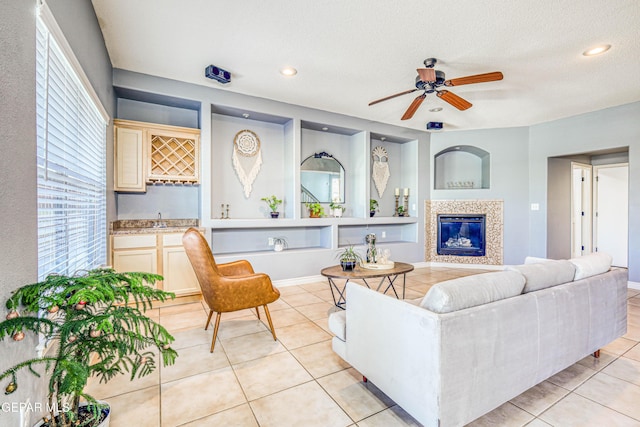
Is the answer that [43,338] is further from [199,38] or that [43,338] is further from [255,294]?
[199,38]

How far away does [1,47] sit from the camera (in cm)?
106

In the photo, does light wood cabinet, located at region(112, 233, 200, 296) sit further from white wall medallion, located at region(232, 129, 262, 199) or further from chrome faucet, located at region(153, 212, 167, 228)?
white wall medallion, located at region(232, 129, 262, 199)

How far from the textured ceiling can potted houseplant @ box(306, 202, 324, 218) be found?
1.76m

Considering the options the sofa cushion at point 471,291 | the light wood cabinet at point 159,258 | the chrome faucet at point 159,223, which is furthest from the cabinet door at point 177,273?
the sofa cushion at point 471,291

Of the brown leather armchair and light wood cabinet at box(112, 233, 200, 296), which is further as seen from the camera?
light wood cabinet at box(112, 233, 200, 296)

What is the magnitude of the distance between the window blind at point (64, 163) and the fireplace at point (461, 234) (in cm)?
568

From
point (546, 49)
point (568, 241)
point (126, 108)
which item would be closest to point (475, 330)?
point (546, 49)

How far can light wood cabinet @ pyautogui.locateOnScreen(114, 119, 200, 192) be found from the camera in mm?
3516

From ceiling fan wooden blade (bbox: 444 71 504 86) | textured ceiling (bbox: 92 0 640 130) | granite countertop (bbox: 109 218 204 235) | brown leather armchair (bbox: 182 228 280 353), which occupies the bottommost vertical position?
brown leather armchair (bbox: 182 228 280 353)

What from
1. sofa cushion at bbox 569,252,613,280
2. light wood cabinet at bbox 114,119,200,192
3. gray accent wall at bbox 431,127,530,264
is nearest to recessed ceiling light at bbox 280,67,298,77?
light wood cabinet at bbox 114,119,200,192

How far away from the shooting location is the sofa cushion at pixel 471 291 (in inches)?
56.8

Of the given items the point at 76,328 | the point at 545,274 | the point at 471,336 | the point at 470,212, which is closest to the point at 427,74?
the point at 545,274

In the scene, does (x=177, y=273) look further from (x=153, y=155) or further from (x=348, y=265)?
(x=348, y=265)

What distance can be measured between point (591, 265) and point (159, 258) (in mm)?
4057
